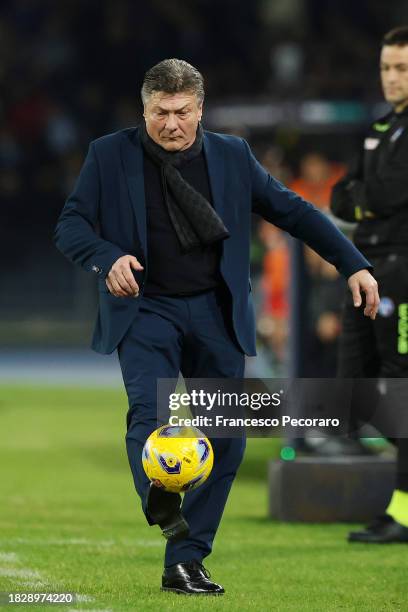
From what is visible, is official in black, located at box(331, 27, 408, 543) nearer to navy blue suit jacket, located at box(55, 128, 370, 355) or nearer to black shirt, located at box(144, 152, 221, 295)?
navy blue suit jacket, located at box(55, 128, 370, 355)

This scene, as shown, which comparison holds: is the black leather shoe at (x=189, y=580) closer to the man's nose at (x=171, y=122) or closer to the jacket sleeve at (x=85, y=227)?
the jacket sleeve at (x=85, y=227)

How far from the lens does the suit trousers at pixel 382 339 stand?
6961mm

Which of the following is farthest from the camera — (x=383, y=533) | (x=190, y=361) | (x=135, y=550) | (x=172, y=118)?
(x=383, y=533)

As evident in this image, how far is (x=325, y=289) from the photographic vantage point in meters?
9.49

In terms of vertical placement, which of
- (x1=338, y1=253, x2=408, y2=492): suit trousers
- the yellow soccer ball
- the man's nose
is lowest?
the yellow soccer ball

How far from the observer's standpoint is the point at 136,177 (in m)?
5.38

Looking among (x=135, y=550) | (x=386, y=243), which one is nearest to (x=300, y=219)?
(x=386, y=243)

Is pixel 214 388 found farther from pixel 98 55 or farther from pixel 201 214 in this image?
pixel 98 55

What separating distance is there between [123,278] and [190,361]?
611mm

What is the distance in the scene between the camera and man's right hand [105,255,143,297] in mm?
5043

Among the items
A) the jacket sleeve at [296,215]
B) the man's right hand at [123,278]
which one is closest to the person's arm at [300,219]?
the jacket sleeve at [296,215]

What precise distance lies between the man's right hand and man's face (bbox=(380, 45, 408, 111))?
7.56ft

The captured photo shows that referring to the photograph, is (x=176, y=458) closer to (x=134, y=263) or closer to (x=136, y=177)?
(x=134, y=263)

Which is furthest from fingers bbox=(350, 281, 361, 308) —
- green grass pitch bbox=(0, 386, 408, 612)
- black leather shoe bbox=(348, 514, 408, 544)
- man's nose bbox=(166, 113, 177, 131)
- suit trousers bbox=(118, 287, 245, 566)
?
black leather shoe bbox=(348, 514, 408, 544)
